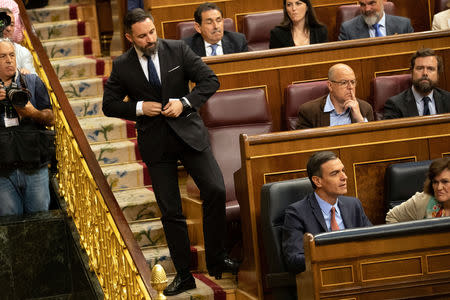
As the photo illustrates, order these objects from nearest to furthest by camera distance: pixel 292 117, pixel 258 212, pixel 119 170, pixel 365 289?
pixel 365 289 → pixel 258 212 → pixel 292 117 → pixel 119 170

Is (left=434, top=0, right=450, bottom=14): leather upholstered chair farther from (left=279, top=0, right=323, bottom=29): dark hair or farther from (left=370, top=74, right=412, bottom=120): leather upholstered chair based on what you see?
(left=370, top=74, right=412, bottom=120): leather upholstered chair

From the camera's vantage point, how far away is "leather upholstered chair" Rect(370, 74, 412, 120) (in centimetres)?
400

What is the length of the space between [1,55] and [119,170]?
93 centimetres

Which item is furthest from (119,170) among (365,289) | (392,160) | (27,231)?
(365,289)

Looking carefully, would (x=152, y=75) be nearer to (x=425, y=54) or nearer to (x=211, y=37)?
(x=211, y=37)

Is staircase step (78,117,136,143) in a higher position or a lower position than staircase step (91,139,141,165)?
higher

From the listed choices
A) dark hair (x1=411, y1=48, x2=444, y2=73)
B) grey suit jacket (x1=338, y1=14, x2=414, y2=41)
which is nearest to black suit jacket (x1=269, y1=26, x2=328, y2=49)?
grey suit jacket (x1=338, y1=14, x2=414, y2=41)

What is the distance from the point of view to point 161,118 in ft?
11.0

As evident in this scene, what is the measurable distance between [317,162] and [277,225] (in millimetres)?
274

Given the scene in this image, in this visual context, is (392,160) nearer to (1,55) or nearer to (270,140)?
(270,140)

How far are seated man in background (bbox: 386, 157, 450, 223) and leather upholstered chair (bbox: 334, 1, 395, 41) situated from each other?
6.86 feet

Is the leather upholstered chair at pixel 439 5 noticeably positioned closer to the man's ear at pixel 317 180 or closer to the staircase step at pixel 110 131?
the staircase step at pixel 110 131

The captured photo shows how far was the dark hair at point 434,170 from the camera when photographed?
117 inches

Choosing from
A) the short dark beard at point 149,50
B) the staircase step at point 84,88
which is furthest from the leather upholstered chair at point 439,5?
the short dark beard at point 149,50
